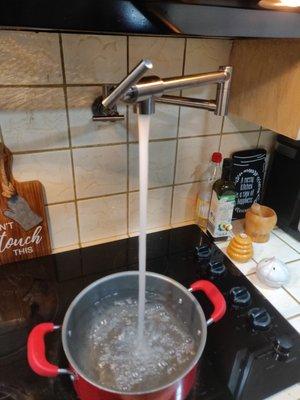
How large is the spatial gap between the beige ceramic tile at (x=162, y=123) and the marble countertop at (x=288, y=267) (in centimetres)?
34

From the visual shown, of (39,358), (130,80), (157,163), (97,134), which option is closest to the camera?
(130,80)

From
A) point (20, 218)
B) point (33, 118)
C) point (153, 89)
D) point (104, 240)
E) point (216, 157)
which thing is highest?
point (153, 89)

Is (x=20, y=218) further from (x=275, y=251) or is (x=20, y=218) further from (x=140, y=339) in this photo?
(x=275, y=251)

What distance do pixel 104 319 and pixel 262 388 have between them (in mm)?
319

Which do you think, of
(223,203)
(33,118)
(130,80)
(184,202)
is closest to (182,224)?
(184,202)

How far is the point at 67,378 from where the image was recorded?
21.3 inches

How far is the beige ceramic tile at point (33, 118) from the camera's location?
64 cm

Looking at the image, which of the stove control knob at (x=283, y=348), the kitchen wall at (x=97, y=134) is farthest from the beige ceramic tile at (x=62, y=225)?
the stove control knob at (x=283, y=348)

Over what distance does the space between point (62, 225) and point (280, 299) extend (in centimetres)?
56

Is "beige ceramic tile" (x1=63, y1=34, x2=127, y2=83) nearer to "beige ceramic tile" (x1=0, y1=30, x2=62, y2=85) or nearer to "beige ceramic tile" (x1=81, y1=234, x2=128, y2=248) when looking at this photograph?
"beige ceramic tile" (x1=0, y1=30, x2=62, y2=85)

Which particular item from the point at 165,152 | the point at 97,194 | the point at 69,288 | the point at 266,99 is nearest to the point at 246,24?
the point at 266,99

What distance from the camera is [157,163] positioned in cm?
84

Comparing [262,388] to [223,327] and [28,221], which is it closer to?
[223,327]

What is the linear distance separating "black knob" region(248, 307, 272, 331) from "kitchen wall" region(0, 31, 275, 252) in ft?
1.26
